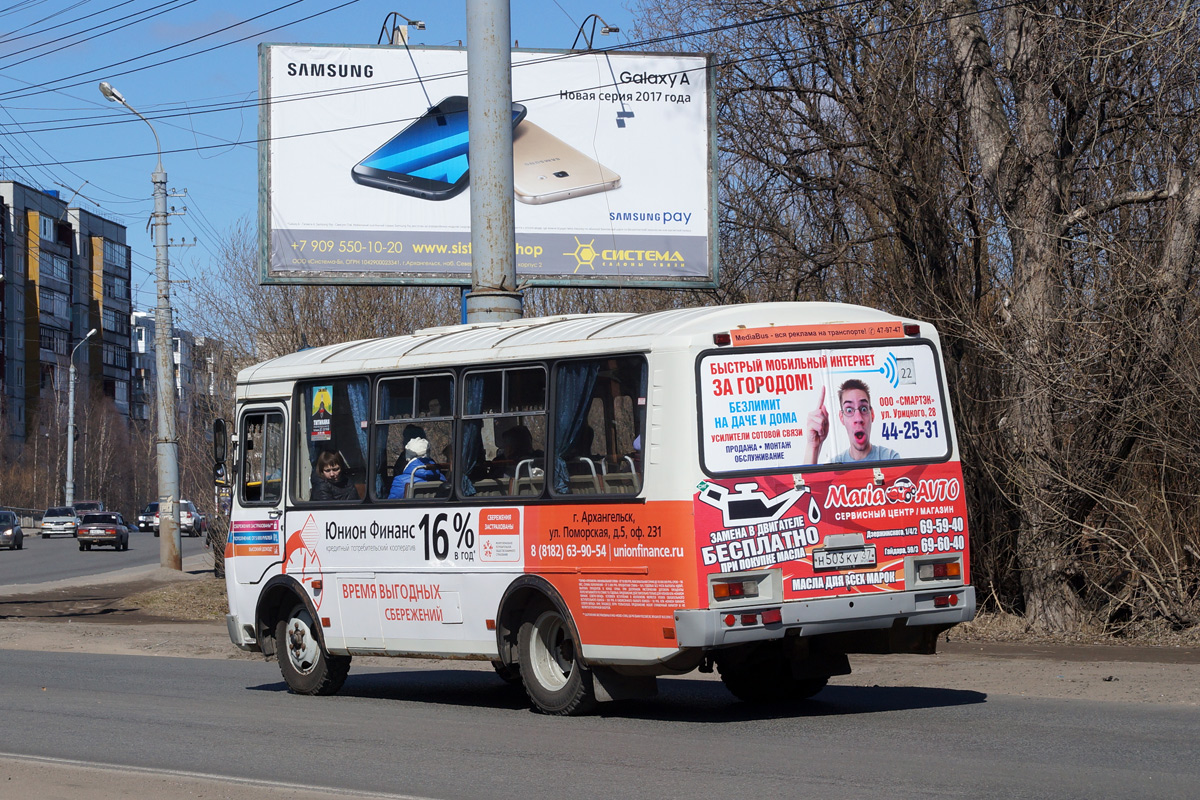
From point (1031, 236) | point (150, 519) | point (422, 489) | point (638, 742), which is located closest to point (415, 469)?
point (422, 489)

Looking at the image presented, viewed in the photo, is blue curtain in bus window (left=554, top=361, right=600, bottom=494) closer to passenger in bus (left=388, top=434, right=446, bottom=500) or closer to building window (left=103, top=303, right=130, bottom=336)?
passenger in bus (left=388, top=434, right=446, bottom=500)

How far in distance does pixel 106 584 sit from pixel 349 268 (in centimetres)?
1475

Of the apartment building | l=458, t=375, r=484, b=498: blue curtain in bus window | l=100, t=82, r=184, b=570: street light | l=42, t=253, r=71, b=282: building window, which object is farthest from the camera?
l=42, t=253, r=71, b=282: building window

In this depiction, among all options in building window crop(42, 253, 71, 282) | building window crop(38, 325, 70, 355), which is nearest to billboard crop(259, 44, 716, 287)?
building window crop(42, 253, 71, 282)

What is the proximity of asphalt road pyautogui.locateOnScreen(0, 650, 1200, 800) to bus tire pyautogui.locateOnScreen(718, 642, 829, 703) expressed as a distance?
5.4 inches

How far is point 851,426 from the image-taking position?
1034 centimetres

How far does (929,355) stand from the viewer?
10.8 m

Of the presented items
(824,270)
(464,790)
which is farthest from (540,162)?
(464,790)

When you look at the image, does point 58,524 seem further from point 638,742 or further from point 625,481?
point 638,742

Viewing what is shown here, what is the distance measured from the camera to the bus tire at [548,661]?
1079cm

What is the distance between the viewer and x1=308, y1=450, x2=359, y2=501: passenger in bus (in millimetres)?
12688

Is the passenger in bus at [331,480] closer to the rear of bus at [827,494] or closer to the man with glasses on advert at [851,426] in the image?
the rear of bus at [827,494]

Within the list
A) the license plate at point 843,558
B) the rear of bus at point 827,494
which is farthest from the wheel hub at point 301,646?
the license plate at point 843,558

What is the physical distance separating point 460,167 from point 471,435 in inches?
479
